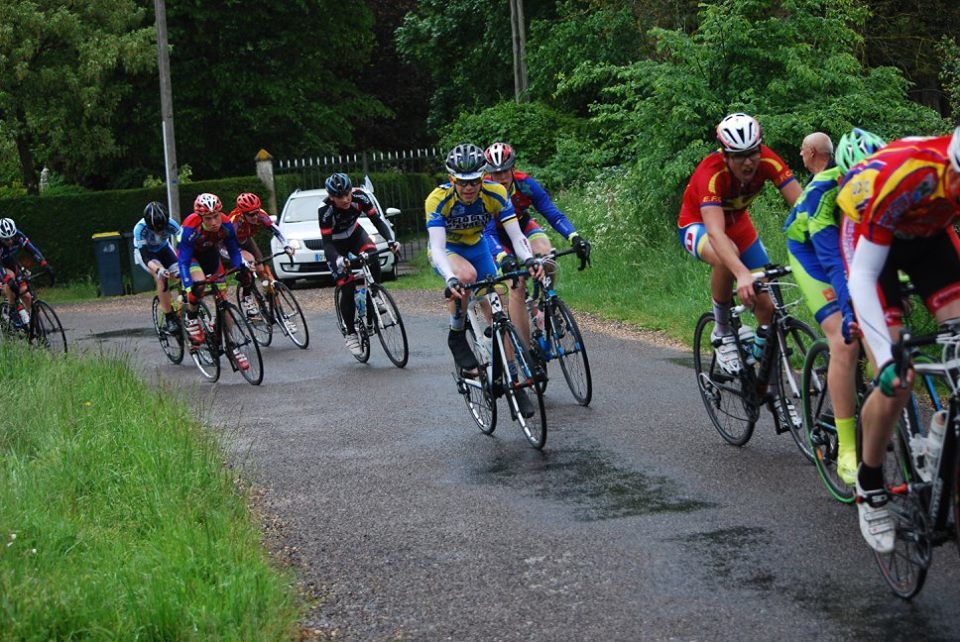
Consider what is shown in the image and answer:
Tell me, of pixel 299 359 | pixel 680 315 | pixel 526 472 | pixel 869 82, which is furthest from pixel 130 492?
pixel 869 82

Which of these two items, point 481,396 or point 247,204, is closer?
point 481,396

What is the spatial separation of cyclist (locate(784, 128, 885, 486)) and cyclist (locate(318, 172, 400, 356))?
7745 mm

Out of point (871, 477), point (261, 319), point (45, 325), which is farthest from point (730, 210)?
point (45, 325)

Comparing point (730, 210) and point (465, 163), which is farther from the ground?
point (465, 163)

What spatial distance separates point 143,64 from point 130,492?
89.7 ft

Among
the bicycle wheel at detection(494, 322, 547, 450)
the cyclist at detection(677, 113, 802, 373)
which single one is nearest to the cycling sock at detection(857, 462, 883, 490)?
the cyclist at detection(677, 113, 802, 373)

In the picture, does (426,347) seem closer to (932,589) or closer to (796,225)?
(796,225)

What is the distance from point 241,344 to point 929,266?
30.1 feet

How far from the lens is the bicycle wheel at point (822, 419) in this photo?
649 centimetres

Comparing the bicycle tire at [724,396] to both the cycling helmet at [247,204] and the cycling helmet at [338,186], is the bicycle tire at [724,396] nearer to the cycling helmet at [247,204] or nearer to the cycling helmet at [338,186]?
the cycling helmet at [338,186]

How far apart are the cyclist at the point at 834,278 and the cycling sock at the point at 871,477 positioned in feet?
2.19

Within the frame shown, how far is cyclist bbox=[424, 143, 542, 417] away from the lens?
30.0 feet

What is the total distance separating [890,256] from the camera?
17.7 ft

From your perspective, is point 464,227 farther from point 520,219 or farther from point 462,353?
point 520,219
